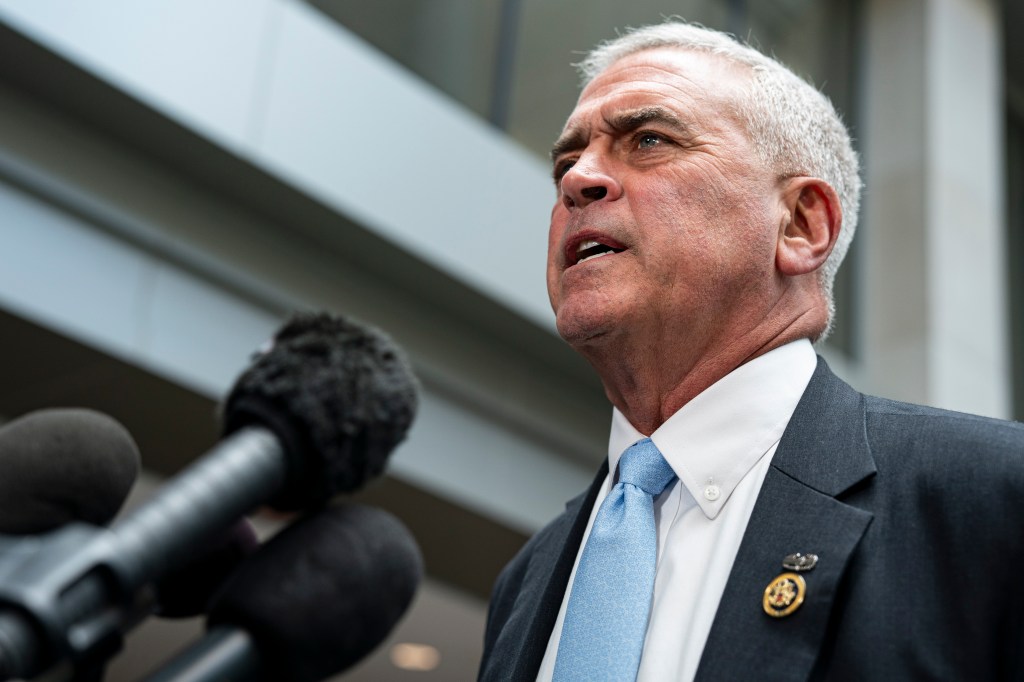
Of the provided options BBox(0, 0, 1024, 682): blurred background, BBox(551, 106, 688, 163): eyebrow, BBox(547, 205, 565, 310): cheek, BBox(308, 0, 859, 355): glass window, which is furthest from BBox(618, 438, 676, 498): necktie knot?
BBox(308, 0, 859, 355): glass window

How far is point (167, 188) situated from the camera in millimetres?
5398

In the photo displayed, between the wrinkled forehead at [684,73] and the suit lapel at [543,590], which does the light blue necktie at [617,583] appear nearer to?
the suit lapel at [543,590]

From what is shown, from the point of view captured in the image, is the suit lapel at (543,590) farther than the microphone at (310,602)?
Yes

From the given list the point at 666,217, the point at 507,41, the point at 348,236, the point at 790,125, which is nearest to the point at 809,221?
the point at 790,125

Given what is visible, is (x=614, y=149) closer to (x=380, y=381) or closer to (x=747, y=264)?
(x=747, y=264)

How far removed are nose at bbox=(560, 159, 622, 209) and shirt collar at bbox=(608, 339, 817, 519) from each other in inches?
13.1

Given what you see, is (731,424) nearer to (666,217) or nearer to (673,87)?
(666,217)

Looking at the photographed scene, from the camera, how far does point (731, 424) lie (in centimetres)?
177

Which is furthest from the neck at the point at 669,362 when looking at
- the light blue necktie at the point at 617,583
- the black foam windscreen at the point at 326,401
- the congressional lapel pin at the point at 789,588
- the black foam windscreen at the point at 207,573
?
the black foam windscreen at the point at 207,573

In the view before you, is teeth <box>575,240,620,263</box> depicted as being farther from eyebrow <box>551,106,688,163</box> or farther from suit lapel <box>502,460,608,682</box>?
suit lapel <box>502,460,608,682</box>

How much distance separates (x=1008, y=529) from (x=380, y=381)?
70cm

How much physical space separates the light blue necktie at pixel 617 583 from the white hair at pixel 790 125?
0.44 meters

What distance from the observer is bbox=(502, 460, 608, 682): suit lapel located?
1.78m

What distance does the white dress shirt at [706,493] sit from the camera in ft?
5.14
